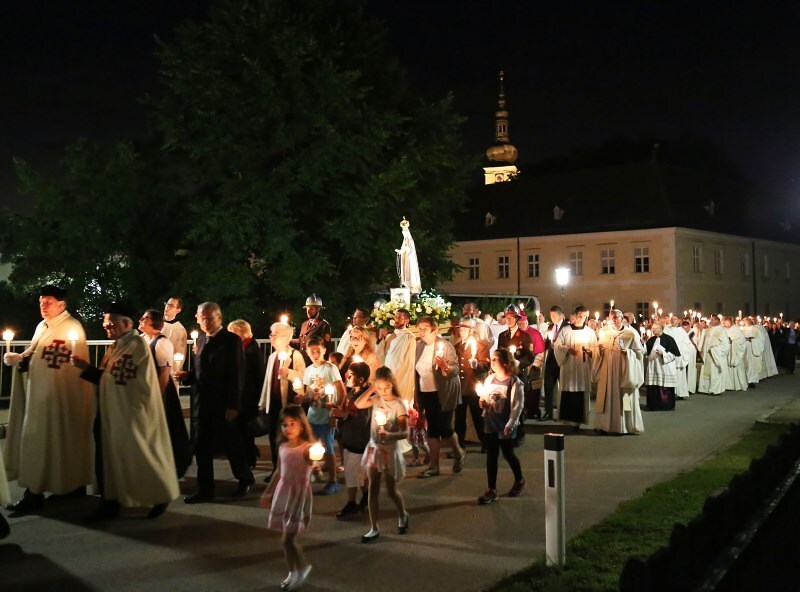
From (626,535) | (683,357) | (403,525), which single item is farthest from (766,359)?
(403,525)

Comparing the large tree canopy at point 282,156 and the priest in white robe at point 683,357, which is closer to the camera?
the priest in white robe at point 683,357

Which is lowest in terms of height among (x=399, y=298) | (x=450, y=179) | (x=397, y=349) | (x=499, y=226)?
(x=397, y=349)

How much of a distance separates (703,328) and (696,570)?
19.5 meters

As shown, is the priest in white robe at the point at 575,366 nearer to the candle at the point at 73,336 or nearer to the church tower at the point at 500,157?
the candle at the point at 73,336

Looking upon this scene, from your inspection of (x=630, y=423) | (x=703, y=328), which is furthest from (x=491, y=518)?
(x=703, y=328)

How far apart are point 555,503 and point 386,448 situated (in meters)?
1.66

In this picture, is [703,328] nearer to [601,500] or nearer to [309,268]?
[309,268]

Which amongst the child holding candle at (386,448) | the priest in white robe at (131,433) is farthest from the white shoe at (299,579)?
the priest in white robe at (131,433)

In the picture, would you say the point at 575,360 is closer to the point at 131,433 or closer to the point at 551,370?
the point at 551,370

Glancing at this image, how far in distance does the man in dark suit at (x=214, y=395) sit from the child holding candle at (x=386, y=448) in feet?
6.15

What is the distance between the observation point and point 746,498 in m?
6.17

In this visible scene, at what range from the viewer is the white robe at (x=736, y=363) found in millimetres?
22578

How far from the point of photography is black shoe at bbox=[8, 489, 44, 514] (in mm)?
8195

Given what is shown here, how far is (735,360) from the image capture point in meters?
22.8
